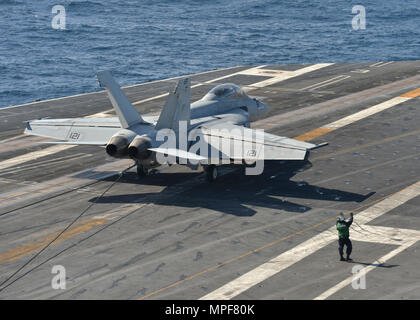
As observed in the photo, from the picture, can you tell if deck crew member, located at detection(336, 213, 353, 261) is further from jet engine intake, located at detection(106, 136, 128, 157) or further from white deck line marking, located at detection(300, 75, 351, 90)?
white deck line marking, located at detection(300, 75, 351, 90)

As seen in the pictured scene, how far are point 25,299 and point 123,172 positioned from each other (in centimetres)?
1555

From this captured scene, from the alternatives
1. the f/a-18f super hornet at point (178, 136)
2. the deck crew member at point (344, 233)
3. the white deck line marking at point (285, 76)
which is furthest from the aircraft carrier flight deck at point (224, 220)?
the white deck line marking at point (285, 76)

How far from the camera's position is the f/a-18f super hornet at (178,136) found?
34.7 m

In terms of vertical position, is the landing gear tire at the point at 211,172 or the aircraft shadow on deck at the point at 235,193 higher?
the landing gear tire at the point at 211,172

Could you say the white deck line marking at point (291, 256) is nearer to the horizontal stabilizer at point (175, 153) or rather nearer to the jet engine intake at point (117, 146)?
the horizontal stabilizer at point (175, 153)

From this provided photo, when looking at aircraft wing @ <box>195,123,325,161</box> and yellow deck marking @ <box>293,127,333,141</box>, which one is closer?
aircraft wing @ <box>195,123,325,161</box>

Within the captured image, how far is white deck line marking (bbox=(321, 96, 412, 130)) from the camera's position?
51644mm

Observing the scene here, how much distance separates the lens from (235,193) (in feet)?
119

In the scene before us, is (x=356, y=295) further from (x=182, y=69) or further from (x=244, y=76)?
(x=182, y=69)

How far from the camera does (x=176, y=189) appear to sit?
3716cm

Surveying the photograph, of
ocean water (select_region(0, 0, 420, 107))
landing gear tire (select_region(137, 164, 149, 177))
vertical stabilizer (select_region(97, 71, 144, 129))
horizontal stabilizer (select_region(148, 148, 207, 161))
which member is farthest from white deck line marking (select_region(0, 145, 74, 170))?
ocean water (select_region(0, 0, 420, 107))

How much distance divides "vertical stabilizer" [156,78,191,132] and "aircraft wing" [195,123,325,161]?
2.41 meters

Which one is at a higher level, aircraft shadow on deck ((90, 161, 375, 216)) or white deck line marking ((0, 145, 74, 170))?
white deck line marking ((0, 145, 74, 170))

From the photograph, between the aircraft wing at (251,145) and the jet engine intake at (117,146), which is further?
the aircraft wing at (251,145)
